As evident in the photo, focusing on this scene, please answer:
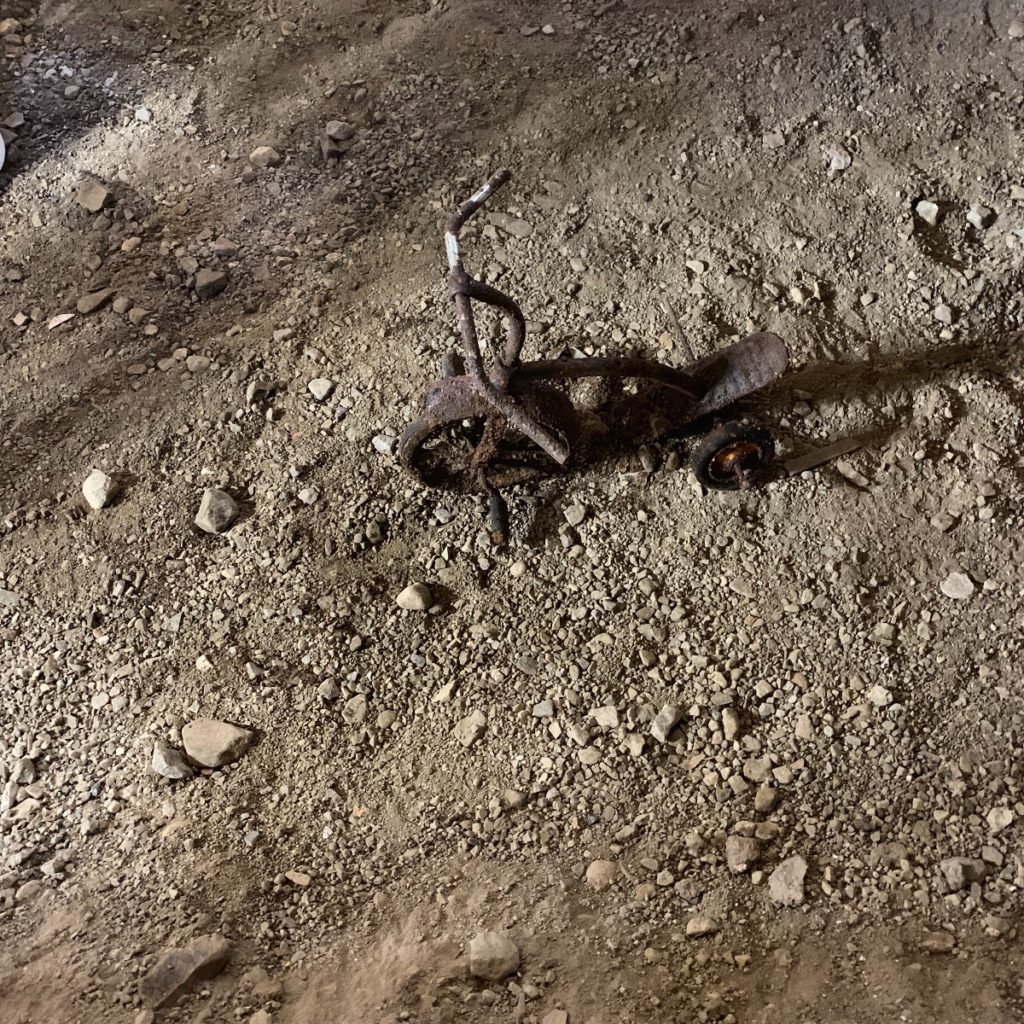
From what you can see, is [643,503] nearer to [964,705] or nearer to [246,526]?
[964,705]

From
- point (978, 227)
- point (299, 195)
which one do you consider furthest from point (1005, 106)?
point (299, 195)

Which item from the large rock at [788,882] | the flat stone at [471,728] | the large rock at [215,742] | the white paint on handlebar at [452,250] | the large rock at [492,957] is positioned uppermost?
the white paint on handlebar at [452,250]

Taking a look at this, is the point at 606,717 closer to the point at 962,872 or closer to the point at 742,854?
the point at 742,854

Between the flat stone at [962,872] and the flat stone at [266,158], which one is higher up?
the flat stone at [266,158]

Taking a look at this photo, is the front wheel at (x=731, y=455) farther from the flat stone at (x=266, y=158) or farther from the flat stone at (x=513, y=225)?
the flat stone at (x=266, y=158)

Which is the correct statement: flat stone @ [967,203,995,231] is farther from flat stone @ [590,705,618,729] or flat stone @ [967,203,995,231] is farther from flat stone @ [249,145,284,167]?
flat stone @ [249,145,284,167]

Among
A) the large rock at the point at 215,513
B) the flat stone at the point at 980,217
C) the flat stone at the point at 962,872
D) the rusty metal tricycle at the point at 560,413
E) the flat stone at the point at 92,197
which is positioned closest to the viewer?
the flat stone at the point at 962,872

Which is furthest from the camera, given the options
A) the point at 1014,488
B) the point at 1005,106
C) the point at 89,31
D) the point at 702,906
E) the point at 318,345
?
the point at 89,31

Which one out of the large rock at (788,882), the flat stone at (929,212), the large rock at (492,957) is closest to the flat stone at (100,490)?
the large rock at (492,957)
